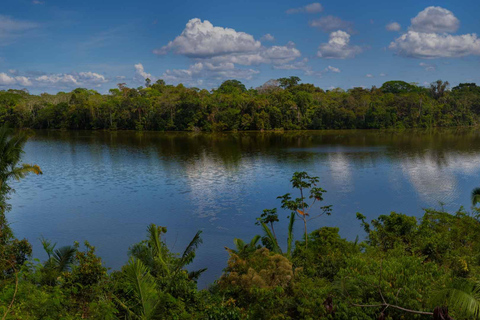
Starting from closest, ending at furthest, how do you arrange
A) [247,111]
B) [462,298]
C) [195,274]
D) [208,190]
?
[462,298] → [195,274] → [208,190] → [247,111]

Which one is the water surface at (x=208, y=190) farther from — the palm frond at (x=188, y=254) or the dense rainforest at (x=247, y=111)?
the dense rainforest at (x=247, y=111)

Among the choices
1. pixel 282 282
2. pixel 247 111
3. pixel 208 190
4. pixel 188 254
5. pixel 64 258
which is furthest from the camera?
pixel 247 111

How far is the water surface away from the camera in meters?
20.4

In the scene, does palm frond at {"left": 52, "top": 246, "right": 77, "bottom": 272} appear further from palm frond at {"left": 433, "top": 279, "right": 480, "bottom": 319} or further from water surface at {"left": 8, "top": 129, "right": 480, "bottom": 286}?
palm frond at {"left": 433, "top": 279, "right": 480, "bottom": 319}

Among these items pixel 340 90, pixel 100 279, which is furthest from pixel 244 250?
pixel 340 90

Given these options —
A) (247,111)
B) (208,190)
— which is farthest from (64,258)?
(247,111)

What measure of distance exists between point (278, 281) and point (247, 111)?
7299cm

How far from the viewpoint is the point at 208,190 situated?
28.5 m

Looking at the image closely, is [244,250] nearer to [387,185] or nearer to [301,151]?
[387,185]

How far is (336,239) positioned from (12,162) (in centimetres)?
1435

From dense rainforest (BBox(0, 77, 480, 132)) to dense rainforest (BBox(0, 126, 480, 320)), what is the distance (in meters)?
65.8

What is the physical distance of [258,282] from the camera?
10461 mm

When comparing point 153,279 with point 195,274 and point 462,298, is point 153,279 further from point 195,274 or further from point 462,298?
point 462,298

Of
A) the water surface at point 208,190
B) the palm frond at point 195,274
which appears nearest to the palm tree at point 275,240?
the water surface at point 208,190
